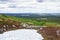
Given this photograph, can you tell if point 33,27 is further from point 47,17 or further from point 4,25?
point 4,25

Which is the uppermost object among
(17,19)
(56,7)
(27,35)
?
(56,7)

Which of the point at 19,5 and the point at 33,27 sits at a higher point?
the point at 19,5

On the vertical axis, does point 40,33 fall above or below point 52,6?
below

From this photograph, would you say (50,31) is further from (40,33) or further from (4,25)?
(4,25)

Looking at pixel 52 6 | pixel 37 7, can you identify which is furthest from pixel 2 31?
pixel 52 6

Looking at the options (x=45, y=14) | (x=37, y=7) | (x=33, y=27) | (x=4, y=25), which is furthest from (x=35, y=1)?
(x=4, y=25)
